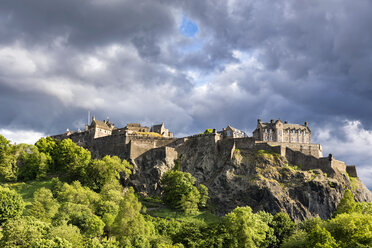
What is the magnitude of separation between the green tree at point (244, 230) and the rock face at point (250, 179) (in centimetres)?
2199

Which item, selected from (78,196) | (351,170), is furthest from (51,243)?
(351,170)

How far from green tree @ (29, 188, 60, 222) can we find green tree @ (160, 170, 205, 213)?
1011 inches

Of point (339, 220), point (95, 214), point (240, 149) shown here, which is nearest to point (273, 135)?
point (240, 149)

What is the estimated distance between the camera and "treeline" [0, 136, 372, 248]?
58894 mm

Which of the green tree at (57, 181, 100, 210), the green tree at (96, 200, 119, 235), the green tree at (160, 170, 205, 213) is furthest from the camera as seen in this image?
the green tree at (160, 170, 205, 213)

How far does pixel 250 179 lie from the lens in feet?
314

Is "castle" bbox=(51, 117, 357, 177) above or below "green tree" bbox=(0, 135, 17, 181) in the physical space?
above

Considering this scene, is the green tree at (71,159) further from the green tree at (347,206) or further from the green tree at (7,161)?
the green tree at (347,206)

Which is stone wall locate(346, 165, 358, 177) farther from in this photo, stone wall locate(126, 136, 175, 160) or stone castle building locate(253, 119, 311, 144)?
stone wall locate(126, 136, 175, 160)

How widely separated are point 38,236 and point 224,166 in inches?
2126

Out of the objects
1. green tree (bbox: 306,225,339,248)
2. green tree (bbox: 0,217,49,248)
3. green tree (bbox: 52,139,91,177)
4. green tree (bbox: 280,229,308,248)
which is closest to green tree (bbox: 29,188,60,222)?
green tree (bbox: 0,217,49,248)

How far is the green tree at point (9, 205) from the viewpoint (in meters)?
68.8

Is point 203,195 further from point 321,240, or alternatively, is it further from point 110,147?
point 321,240

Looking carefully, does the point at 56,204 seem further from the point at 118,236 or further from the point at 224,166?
the point at 224,166
